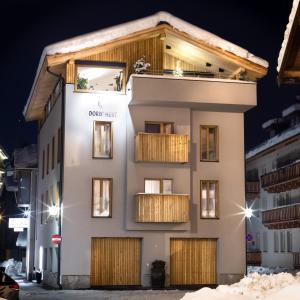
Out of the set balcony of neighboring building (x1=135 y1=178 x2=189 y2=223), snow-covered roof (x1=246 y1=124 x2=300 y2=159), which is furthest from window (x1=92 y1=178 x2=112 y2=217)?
snow-covered roof (x1=246 y1=124 x2=300 y2=159)

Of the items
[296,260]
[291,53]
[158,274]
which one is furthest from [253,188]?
[291,53]

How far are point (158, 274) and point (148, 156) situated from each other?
5247 mm

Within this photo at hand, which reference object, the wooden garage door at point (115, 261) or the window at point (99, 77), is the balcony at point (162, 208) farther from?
the window at point (99, 77)

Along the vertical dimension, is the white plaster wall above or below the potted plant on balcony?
above

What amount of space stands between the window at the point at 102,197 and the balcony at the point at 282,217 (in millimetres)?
18981

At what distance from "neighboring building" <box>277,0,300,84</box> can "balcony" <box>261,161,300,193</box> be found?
29593 mm

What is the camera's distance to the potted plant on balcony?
31.1 metres

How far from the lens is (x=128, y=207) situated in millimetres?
31656

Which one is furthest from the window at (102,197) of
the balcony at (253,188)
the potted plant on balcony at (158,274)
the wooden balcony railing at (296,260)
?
the balcony at (253,188)

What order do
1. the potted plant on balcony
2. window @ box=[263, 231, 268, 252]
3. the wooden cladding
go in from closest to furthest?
the potted plant on balcony
the wooden cladding
window @ box=[263, 231, 268, 252]

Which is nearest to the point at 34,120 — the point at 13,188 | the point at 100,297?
the point at 13,188

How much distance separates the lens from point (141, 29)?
32688 mm

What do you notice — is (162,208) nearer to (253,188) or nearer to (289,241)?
(289,241)

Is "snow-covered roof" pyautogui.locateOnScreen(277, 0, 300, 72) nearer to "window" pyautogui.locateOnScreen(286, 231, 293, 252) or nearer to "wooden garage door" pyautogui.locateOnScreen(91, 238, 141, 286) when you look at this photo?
"wooden garage door" pyautogui.locateOnScreen(91, 238, 141, 286)
